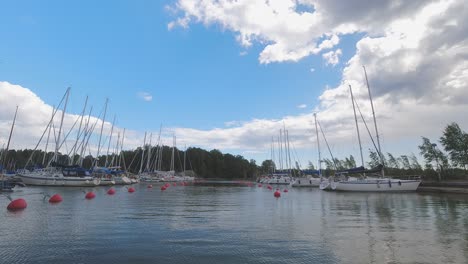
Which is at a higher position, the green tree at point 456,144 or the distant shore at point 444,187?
the green tree at point 456,144

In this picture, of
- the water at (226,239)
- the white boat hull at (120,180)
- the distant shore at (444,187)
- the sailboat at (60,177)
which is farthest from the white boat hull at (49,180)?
the distant shore at (444,187)

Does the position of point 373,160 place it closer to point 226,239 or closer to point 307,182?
point 307,182

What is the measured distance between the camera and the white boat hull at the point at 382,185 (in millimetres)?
61084

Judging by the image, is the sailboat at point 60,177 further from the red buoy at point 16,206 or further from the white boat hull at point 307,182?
the white boat hull at point 307,182

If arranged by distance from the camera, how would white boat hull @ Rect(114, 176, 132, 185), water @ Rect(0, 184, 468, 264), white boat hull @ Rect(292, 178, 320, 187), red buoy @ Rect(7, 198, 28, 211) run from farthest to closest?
white boat hull @ Rect(292, 178, 320, 187)
white boat hull @ Rect(114, 176, 132, 185)
red buoy @ Rect(7, 198, 28, 211)
water @ Rect(0, 184, 468, 264)

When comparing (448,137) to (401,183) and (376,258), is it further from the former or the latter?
(376,258)

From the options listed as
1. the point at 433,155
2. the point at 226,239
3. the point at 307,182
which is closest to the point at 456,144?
the point at 433,155

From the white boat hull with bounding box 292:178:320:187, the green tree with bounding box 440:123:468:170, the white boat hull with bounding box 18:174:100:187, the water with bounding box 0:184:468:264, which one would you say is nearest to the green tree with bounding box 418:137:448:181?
the green tree with bounding box 440:123:468:170

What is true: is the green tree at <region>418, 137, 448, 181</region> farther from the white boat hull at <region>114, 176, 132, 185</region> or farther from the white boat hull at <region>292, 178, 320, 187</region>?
the white boat hull at <region>114, 176, 132, 185</region>

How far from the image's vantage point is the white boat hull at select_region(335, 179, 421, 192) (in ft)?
200

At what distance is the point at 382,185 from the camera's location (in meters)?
62.3

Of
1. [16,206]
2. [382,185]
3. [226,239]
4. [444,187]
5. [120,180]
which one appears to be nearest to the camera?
[226,239]

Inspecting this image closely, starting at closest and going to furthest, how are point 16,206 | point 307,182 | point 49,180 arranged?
point 16,206 → point 49,180 → point 307,182

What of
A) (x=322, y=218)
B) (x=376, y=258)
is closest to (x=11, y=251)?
(x=376, y=258)
